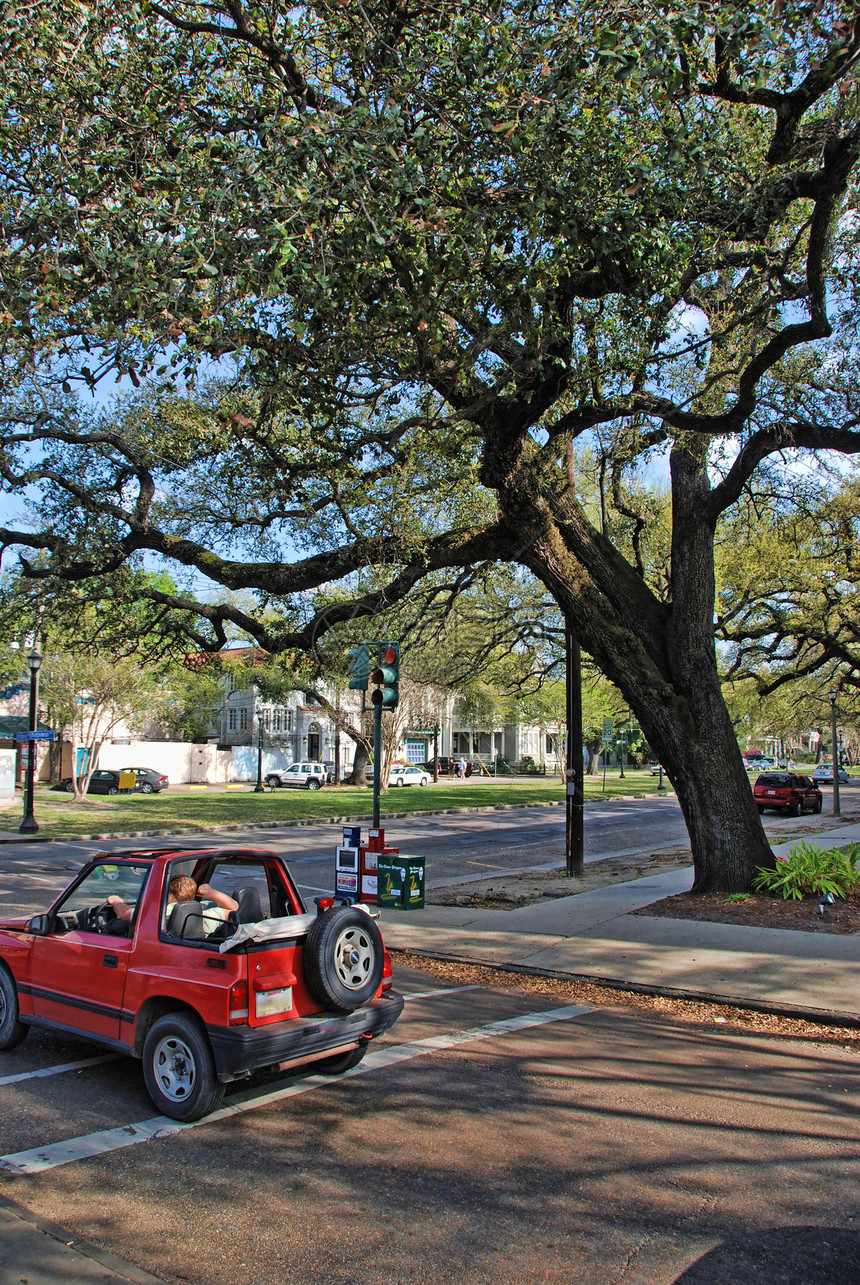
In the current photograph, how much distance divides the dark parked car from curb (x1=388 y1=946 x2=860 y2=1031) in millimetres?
36047

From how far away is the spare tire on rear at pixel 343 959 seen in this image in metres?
5.34

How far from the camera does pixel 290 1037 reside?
5047 millimetres

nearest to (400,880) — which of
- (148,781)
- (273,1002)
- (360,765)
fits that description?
(273,1002)

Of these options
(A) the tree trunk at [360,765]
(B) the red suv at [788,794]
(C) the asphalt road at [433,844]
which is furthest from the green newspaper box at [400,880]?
(A) the tree trunk at [360,765]

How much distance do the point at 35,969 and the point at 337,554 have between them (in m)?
7.09

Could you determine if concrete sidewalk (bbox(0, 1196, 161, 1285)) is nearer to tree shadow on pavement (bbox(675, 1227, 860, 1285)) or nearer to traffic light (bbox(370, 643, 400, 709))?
tree shadow on pavement (bbox(675, 1227, 860, 1285))

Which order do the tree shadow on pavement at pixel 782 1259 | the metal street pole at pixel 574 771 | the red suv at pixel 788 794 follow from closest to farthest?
the tree shadow on pavement at pixel 782 1259 → the metal street pole at pixel 574 771 → the red suv at pixel 788 794

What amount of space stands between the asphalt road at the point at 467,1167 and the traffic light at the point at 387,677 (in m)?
5.54

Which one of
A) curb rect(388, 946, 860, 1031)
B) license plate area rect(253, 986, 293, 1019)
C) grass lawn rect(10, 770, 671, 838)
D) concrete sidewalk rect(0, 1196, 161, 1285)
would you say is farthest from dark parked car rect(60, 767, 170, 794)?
concrete sidewalk rect(0, 1196, 161, 1285)

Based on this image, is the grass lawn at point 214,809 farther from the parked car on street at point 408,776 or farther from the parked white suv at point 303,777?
the parked white suv at point 303,777

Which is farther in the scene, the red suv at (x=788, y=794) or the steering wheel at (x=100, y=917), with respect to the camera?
the red suv at (x=788, y=794)

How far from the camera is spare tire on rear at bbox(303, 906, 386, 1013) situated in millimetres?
5336

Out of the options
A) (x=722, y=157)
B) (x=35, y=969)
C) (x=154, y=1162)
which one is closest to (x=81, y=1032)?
(x=35, y=969)

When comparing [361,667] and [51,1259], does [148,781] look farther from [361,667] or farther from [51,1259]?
[51,1259]
